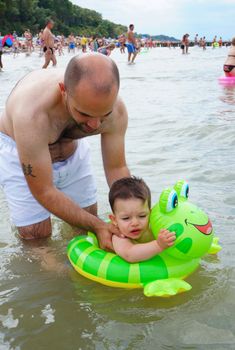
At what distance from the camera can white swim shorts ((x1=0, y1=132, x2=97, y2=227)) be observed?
10.5 ft

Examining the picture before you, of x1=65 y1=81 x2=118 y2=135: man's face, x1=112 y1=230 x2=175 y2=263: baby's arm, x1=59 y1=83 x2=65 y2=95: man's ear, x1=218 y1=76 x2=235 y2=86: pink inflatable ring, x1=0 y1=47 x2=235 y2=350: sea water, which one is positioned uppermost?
x1=59 y1=83 x2=65 y2=95: man's ear

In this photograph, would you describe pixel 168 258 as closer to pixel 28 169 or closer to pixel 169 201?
pixel 169 201

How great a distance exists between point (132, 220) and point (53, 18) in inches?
3566

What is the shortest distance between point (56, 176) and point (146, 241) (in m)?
0.82

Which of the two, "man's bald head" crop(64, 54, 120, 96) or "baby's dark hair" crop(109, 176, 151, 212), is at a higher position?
"man's bald head" crop(64, 54, 120, 96)

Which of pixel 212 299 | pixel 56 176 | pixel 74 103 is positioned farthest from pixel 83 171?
pixel 212 299

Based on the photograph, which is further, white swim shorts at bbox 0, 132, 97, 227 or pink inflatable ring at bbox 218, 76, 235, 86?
pink inflatable ring at bbox 218, 76, 235, 86

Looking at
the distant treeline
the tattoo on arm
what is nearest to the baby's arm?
the tattoo on arm

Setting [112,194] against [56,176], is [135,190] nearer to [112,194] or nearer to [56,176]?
[112,194]

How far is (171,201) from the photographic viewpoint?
2650mm

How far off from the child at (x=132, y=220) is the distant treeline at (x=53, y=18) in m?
70.0

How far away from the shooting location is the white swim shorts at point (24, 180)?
3191 mm

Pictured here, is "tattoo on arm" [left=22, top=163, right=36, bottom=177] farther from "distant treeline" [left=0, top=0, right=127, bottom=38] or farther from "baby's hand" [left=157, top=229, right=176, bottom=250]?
"distant treeline" [left=0, top=0, right=127, bottom=38]

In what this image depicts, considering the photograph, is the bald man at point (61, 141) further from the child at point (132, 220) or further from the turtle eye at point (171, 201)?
the turtle eye at point (171, 201)
